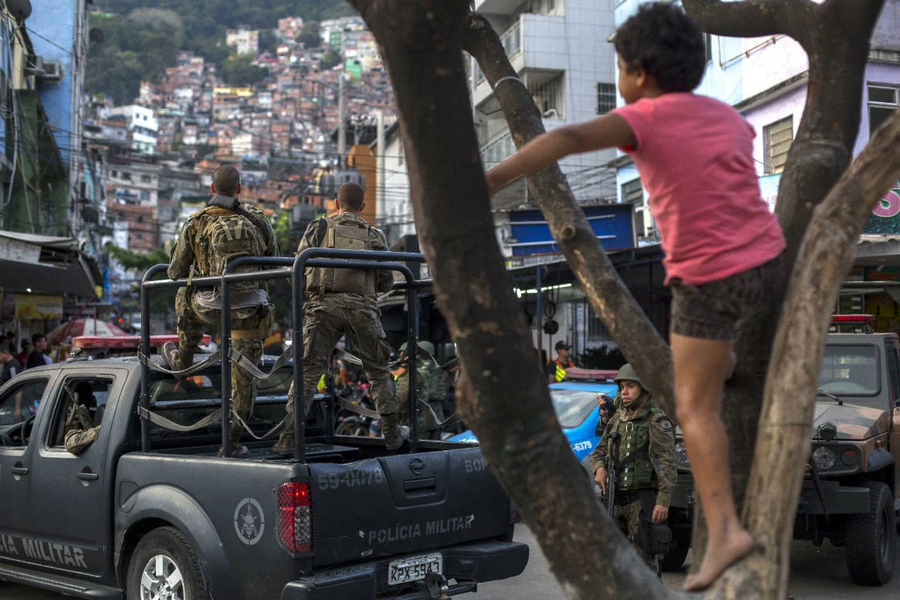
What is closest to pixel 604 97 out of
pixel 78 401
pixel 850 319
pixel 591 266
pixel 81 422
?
pixel 850 319

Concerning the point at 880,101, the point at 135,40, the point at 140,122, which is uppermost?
the point at 135,40

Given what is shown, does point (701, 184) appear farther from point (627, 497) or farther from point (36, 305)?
point (36, 305)

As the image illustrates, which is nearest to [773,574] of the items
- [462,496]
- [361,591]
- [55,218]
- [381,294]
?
[361,591]

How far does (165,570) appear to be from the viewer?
552cm

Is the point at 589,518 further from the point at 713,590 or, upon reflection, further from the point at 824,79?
the point at 824,79

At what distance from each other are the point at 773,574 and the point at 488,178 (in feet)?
3.71

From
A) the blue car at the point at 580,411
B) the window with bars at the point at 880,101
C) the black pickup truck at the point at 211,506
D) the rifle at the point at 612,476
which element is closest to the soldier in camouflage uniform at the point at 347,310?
the black pickup truck at the point at 211,506

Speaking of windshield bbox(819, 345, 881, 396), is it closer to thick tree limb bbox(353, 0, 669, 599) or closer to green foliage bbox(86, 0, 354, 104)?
thick tree limb bbox(353, 0, 669, 599)

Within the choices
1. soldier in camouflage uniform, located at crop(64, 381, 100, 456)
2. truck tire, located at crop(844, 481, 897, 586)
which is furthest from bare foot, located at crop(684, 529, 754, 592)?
truck tire, located at crop(844, 481, 897, 586)

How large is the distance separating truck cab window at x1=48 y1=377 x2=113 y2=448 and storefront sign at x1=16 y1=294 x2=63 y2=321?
1904 centimetres

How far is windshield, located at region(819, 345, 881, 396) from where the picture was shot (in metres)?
8.97

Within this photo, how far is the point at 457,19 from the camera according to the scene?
2352mm

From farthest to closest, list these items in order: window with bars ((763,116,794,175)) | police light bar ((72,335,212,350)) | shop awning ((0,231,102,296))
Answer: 1. window with bars ((763,116,794,175))
2. shop awning ((0,231,102,296))
3. police light bar ((72,335,212,350))

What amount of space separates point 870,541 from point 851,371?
2.01m
